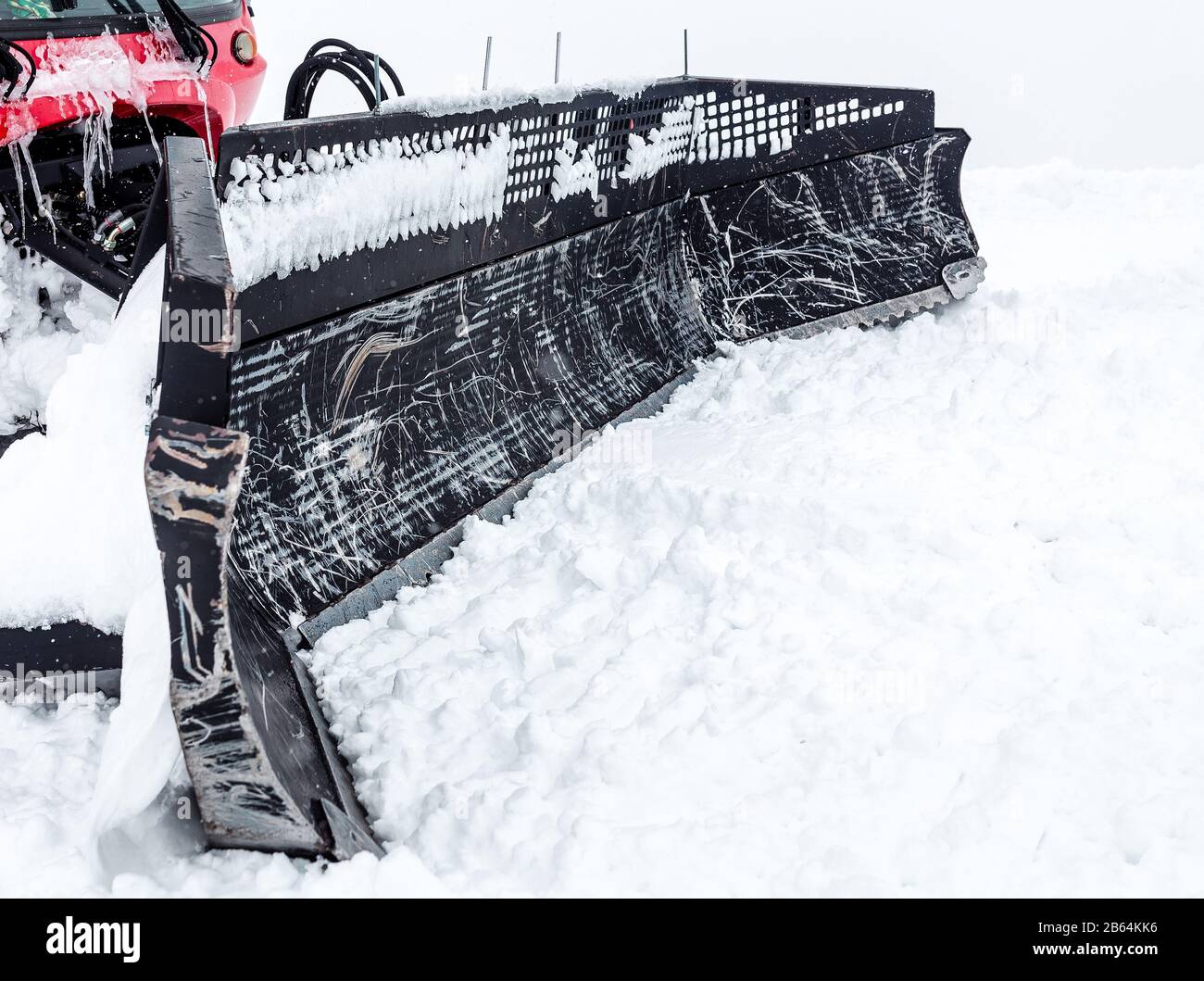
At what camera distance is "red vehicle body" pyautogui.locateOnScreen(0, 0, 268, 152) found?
122 inches

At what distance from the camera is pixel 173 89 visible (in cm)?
353

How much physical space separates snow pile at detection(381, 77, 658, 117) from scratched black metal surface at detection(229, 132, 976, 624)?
43cm

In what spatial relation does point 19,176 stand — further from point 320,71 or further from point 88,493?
point 88,493

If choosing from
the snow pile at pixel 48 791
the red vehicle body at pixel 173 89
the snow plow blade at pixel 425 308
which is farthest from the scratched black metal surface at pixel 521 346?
the red vehicle body at pixel 173 89

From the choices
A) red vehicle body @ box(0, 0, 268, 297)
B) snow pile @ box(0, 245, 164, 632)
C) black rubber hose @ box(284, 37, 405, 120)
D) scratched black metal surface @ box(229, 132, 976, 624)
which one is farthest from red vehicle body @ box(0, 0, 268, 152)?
snow pile @ box(0, 245, 164, 632)

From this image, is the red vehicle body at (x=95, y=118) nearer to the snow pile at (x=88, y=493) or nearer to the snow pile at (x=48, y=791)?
the snow pile at (x=88, y=493)

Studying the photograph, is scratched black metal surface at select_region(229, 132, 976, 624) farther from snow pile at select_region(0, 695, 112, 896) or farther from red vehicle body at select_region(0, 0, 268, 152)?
red vehicle body at select_region(0, 0, 268, 152)

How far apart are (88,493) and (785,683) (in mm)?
1396

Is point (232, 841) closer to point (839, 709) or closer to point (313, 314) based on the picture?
point (839, 709)

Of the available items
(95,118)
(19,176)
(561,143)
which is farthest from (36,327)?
(561,143)

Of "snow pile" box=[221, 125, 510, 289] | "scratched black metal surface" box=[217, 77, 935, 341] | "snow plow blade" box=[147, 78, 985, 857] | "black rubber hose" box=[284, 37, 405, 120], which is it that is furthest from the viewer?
"black rubber hose" box=[284, 37, 405, 120]

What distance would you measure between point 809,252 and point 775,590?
6.93ft

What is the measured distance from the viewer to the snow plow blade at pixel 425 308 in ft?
5.27
